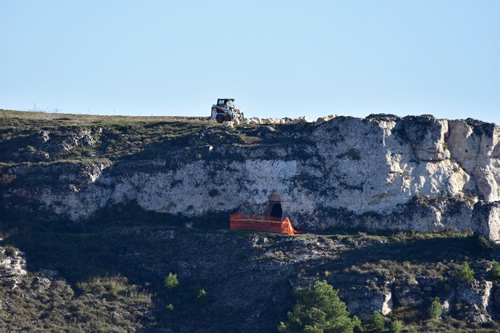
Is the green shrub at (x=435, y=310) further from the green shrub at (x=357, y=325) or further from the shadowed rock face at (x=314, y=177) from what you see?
the shadowed rock face at (x=314, y=177)

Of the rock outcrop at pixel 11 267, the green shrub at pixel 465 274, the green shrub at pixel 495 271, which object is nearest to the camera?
the green shrub at pixel 465 274

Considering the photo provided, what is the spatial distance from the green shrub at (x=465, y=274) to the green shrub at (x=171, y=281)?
14542 mm

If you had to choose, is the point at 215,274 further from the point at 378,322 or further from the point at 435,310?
the point at 435,310

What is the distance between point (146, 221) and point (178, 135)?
785 centimetres

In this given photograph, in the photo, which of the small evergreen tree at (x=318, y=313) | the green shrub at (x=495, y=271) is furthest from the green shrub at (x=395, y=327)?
the green shrub at (x=495, y=271)

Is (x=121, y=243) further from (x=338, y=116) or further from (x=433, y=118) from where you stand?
(x=433, y=118)

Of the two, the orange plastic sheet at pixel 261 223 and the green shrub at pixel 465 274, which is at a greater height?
the orange plastic sheet at pixel 261 223

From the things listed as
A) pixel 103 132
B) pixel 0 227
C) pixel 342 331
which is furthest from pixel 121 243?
pixel 342 331

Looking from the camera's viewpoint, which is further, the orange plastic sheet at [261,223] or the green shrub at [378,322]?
the orange plastic sheet at [261,223]

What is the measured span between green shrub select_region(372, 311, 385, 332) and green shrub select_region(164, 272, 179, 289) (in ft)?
36.8

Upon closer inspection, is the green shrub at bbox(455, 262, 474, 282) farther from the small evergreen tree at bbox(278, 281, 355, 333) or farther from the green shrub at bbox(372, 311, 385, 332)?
the small evergreen tree at bbox(278, 281, 355, 333)

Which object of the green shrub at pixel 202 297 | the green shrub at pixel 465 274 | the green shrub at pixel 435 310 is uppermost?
the green shrub at pixel 465 274

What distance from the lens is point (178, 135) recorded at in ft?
225

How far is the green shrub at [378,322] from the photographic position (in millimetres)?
51438
